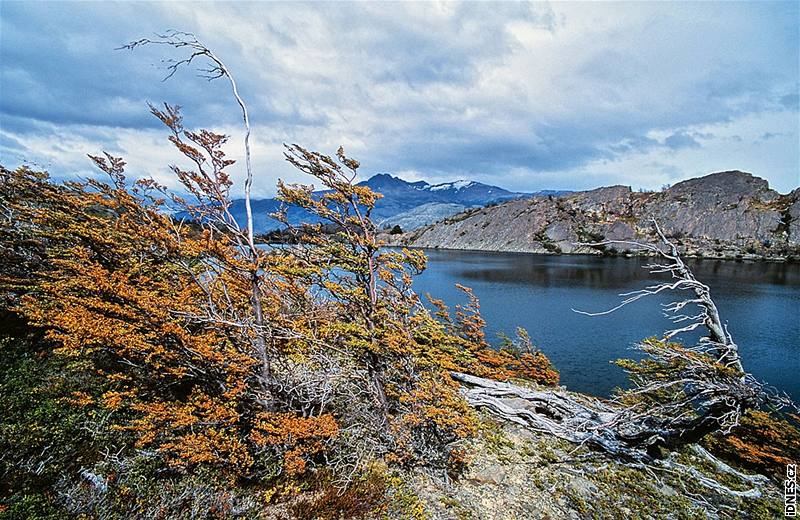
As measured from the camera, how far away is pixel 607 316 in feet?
101

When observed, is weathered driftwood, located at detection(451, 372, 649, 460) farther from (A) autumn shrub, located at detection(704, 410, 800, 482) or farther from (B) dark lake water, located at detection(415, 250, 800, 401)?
(B) dark lake water, located at detection(415, 250, 800, 401)

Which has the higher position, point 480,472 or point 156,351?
point 156,351

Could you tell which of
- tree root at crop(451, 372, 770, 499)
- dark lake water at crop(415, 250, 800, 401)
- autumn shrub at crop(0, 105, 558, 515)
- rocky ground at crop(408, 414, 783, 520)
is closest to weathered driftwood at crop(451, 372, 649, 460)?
tree root at crop(451, 372, 770, 499)

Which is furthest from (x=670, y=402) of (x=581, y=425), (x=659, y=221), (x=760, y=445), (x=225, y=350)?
(x=659, y=221)

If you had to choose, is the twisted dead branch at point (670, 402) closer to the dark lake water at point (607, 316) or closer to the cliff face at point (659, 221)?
the dark lake water at point (607, 316)

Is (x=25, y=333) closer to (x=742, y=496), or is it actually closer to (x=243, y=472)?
(x=243, y=472)

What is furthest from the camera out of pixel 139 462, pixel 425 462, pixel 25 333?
pixel 25 333

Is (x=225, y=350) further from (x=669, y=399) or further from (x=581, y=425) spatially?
(x=669, y=399)

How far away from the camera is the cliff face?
81.1 metres

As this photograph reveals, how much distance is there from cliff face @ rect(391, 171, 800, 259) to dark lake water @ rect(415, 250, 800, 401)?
22913mm

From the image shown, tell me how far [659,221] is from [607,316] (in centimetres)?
8272

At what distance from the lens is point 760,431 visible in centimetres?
1106

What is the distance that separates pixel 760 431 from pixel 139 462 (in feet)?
54.5

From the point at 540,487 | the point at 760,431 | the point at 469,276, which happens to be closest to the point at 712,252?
the point at 469,276
